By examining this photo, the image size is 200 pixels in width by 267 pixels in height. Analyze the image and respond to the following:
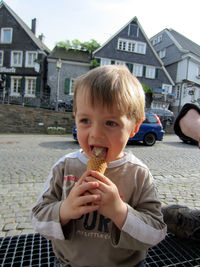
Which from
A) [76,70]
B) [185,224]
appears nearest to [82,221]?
[185,224]

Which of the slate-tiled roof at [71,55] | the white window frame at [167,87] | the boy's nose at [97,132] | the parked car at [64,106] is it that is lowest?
the boy's nose at [97,132]

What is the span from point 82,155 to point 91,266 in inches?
25.3

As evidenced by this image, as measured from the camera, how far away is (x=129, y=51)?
27.6 metres

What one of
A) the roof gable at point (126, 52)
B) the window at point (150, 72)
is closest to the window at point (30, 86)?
the roof gable at point (126, 52)

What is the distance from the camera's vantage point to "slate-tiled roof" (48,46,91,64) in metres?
25.8

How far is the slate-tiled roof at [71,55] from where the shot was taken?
25.8 m

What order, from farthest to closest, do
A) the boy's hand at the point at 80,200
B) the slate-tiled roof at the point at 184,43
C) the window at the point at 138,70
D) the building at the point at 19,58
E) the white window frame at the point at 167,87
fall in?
the slate-tiled roof at the point at 184,43
the white window frame at the point at 167,87
the window at the point at 138,70
the building at the point at 19,58
the boy's hand at the point at 80,200

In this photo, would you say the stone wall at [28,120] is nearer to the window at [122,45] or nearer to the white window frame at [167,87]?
the window at [122,45]

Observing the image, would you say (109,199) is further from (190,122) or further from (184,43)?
(184,43)

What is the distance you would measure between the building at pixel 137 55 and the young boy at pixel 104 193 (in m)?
26.5

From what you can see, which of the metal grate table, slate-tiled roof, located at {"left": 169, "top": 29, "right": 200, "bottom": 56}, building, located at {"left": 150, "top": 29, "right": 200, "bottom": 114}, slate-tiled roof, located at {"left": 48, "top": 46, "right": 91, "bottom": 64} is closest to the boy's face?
the metal grate table

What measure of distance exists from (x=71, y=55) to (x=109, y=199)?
2791cm

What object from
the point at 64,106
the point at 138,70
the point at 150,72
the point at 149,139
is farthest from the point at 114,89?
the point at 150,72

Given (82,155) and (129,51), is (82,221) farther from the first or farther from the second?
(129,51)
